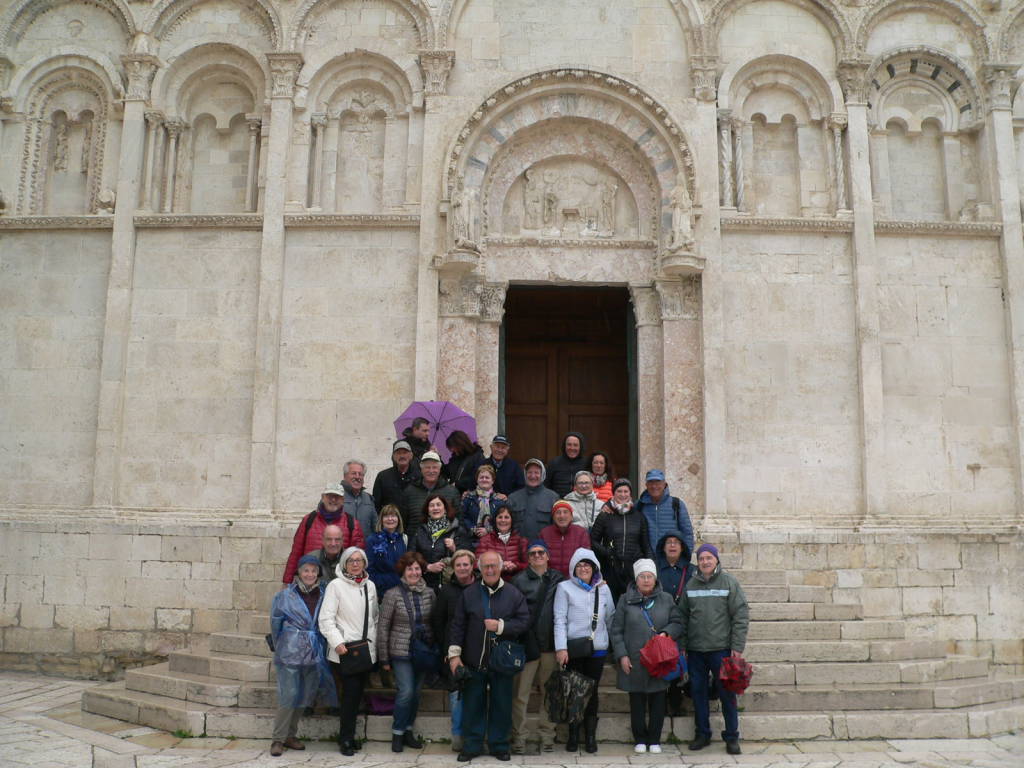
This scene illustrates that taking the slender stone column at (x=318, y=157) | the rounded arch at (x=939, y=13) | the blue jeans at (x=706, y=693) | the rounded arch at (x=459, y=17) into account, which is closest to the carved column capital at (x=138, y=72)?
the slender stone column at (x=318, y=157)

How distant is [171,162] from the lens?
44.0 feet

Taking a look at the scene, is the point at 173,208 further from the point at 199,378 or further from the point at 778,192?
the point at 778,192

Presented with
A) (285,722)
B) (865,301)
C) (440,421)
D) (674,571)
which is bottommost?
(285,722)

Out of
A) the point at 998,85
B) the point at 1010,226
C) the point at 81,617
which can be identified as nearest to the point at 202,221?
the point at 81,617

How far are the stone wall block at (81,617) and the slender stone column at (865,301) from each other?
9906mm

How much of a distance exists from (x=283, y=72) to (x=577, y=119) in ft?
14.0

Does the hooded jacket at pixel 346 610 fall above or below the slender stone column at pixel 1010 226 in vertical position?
below

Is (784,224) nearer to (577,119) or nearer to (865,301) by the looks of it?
(865,301)

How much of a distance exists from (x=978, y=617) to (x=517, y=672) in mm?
6838

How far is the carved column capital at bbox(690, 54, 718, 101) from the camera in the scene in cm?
1311

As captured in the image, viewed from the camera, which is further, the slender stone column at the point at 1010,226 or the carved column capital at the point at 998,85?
the carved column capital at the point at 998,85

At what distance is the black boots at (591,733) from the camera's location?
8172 mm

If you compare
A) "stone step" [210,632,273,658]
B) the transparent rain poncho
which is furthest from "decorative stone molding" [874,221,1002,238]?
"stone step" [210,632,273,658]

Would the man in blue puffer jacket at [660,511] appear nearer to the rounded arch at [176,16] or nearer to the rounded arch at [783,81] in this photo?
the rounded arch at [783,81]
